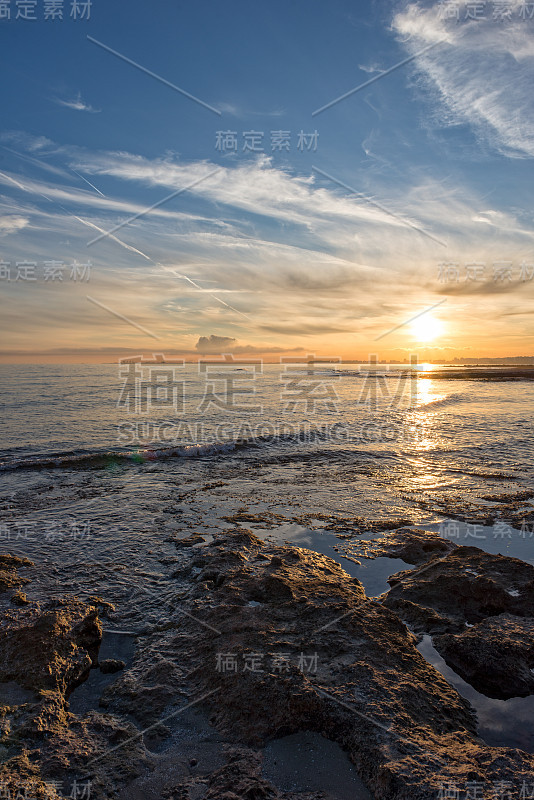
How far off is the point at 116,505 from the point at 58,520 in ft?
4.07

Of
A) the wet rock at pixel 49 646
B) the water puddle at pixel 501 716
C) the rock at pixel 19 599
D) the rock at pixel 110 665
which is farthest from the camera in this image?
the rock at pixel 19 599

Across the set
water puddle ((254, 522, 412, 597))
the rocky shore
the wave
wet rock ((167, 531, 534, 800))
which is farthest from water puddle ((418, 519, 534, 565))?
the wave

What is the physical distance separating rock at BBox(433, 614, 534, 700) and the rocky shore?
0.01m

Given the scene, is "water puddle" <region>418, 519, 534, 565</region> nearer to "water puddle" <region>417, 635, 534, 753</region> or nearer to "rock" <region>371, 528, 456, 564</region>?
"rock" <region>371, 528, 456, 564</region>

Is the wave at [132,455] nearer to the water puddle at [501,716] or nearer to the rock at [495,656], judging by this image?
the rock at [495,656]

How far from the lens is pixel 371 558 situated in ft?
20.5

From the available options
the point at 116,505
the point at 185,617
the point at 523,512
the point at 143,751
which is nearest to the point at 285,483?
the point at 116,505

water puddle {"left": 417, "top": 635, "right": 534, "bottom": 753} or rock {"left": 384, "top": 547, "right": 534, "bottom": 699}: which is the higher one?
rock {"left": 384, "top": 547, "right": 534, "bottom": 699}

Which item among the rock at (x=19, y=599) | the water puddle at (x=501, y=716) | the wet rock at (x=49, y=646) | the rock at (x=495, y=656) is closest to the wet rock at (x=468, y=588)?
the rock at (x=495, y=656)

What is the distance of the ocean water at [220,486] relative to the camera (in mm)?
6273

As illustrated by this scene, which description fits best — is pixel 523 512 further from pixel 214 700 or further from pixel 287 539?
pixel 214 700

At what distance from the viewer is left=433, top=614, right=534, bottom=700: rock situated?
3656 mm

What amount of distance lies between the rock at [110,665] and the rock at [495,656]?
130 inches

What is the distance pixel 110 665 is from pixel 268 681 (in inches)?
65.3
